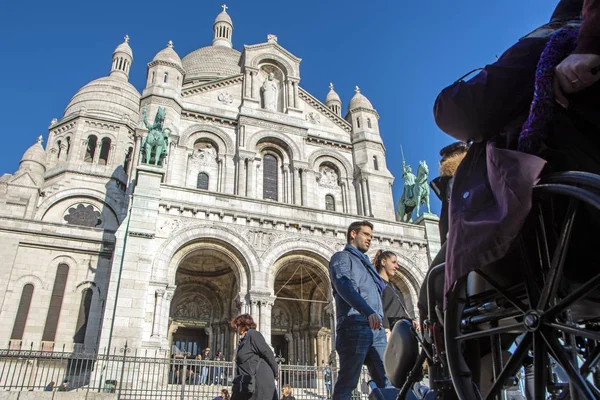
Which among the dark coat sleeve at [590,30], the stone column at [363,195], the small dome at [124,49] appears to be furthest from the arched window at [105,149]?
the dark coat sleeve at [590,30]

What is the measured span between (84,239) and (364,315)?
813 inches

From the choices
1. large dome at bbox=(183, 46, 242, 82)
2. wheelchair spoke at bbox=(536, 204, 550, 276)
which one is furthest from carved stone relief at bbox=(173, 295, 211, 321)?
large dome at bbox=(183, 46, 242, 82)

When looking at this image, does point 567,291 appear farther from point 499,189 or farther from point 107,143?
point 107,143

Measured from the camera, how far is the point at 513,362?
1.78 meters

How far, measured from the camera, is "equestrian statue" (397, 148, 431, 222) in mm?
20172

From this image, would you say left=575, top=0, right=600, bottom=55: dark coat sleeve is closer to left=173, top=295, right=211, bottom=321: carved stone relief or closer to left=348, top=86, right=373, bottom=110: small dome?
left=173, top=295, right=211, bottom=321: carved stone relief

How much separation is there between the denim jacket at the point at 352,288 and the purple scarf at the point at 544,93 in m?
2.25

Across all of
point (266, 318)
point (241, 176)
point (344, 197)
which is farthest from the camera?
point (344, 197)

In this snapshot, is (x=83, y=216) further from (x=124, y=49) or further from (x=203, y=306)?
(x=124, y=49)

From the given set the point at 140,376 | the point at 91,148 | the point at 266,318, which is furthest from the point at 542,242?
the point at 91,148

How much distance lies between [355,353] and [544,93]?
2.71m

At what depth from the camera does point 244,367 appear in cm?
526

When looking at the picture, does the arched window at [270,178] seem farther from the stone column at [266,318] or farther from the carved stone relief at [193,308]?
the stone column at [266,318]

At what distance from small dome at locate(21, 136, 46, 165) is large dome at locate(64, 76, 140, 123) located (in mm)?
3606
